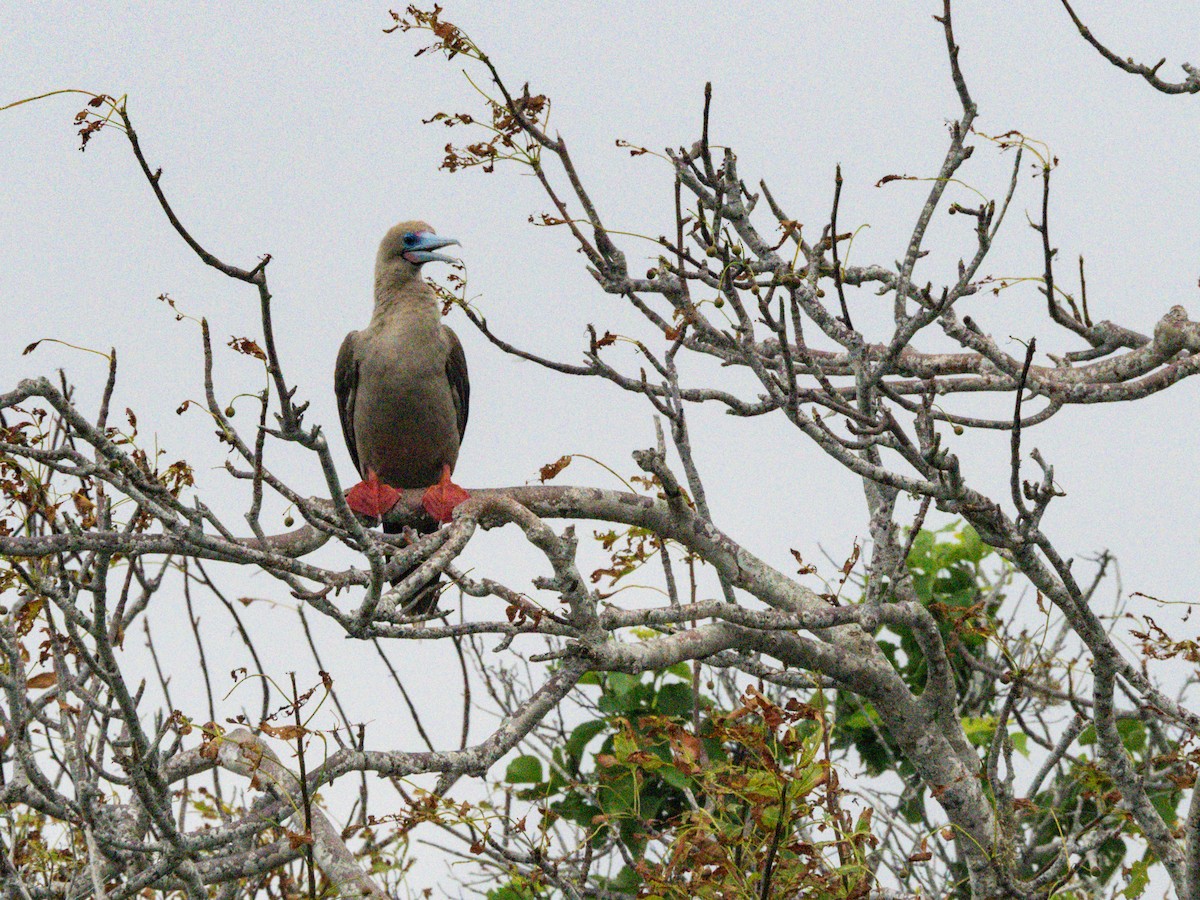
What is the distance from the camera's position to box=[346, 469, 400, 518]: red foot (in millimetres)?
6152

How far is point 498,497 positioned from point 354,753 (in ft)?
4.19

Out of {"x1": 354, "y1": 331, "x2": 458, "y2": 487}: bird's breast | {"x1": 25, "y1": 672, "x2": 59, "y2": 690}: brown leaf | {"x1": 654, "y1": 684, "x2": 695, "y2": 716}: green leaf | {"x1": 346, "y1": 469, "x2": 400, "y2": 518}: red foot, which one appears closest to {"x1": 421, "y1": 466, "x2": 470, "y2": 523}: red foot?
{"x1": 346, "y1": 469, "x2": 400, "y2": 518}: red foot

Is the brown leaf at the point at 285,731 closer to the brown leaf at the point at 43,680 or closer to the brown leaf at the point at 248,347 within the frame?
the brown leaf at the point at 248,347

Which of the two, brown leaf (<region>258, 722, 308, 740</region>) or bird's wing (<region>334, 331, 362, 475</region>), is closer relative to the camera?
brown leaf (<region>258, 722, 308, 740</region>)

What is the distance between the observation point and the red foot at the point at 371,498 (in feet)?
20.2

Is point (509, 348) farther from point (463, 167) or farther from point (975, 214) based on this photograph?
point (975, 214)

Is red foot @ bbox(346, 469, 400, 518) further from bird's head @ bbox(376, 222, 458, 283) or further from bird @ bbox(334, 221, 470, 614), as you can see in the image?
bird's head @ bbox(376, 222, 458, 283)

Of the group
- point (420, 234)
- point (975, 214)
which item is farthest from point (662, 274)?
point (420, 234)

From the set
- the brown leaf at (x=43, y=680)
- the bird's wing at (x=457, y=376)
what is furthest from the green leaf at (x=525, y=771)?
the brown leaf at (x=43, y=680)

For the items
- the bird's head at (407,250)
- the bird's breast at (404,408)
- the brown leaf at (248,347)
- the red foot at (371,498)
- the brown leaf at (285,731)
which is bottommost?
the brown leaf at (285,731)

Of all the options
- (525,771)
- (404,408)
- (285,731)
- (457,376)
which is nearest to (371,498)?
(404,408)

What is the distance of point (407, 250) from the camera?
7.51 metres

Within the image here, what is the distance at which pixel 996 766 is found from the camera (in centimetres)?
525

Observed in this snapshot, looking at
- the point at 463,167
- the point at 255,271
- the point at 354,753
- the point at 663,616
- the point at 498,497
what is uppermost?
the point at 463,167
